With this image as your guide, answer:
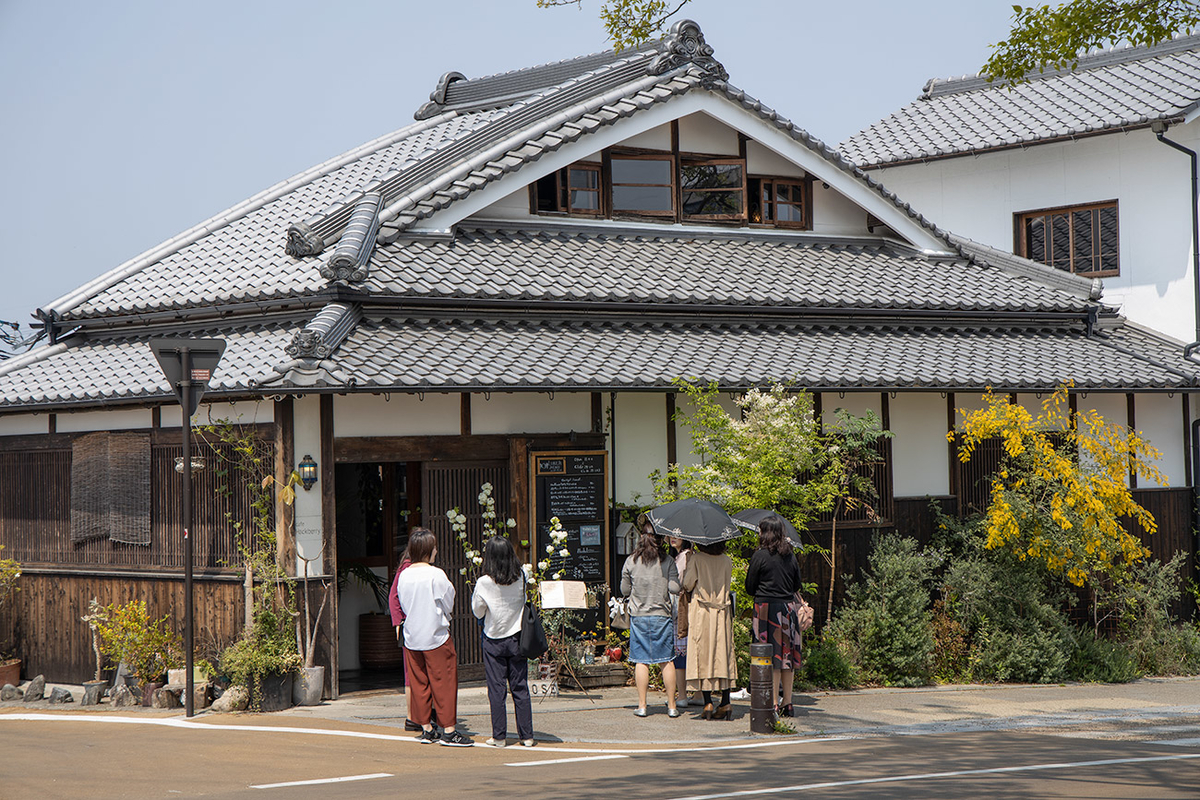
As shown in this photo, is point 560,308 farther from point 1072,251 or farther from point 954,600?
point 1072,251

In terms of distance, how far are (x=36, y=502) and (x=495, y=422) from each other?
6281 mm

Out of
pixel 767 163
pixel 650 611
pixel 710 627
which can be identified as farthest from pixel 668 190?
pixel 710 627

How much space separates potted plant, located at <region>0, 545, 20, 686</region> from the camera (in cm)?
1570

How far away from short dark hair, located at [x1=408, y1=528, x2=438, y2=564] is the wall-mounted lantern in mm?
2214

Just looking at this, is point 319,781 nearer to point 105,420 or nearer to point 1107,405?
point 105,420

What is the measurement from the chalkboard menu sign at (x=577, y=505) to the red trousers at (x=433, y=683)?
310 cm

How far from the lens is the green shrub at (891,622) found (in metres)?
15.2

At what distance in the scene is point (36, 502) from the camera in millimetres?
16156

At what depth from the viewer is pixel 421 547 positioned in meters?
11.3

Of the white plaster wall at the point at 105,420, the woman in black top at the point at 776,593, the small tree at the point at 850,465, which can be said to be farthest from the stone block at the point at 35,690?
the small tree at the point at 850,465

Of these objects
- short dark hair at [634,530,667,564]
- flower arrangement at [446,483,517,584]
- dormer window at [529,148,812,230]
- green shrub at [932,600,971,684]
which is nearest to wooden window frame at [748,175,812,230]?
dormer window at [529,148,812,230]

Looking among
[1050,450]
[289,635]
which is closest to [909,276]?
[1050,450]

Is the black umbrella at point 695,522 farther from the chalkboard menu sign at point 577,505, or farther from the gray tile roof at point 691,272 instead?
the gray tile roof at point 691,272

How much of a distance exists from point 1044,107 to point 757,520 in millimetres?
13918
